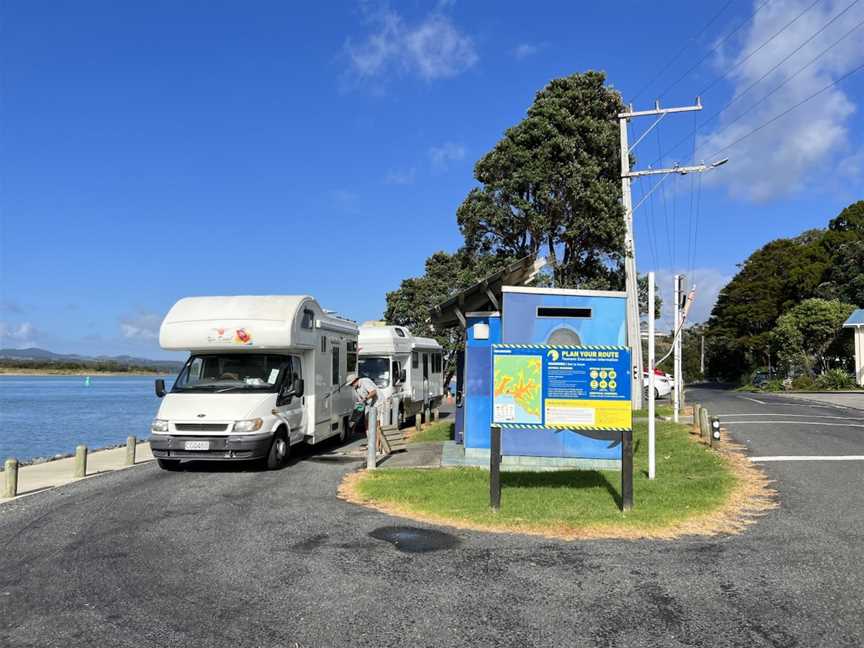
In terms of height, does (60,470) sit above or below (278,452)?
below

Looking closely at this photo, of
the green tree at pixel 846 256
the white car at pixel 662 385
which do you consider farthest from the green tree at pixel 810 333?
the white car at pixel 662 385

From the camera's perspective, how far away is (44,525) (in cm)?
804

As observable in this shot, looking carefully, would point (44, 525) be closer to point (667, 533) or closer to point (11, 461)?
point (11, 461)

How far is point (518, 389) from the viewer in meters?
8.59

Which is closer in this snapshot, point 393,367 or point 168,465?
point 168,465

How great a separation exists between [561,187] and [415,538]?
54.4ft

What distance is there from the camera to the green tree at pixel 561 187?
21.6m

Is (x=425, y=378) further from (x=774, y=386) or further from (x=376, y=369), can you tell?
(x=774, y=386)

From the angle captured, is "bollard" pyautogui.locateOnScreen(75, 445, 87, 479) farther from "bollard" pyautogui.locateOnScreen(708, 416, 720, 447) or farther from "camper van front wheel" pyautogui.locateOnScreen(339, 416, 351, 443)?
"bollard" pyautogui.locateOnScreen(708, 416, 720, 447)

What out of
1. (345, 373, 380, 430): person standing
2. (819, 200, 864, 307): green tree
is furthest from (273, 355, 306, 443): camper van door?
(819, 200, 864, 307): green tree

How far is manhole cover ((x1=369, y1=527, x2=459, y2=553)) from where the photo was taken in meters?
6.78

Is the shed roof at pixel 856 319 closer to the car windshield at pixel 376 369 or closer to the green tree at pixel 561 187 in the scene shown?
the green tree at pixel 561 187

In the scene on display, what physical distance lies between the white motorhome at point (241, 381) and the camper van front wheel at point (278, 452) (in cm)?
2

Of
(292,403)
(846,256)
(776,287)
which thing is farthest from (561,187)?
(776,287)
